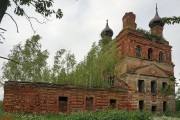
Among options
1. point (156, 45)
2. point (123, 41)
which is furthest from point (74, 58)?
point (156, 45)

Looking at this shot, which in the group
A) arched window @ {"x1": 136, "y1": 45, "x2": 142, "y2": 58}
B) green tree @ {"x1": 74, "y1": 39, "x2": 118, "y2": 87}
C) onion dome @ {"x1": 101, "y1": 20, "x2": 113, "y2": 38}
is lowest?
green tree @ {"x1": 74, "y1": 39, "x2": 118, "y2": 87}

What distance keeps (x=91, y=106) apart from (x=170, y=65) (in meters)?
15.4

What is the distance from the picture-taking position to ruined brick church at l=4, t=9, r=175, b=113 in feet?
91.6

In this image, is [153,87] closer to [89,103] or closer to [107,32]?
[89,103]

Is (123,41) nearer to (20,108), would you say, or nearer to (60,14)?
(20,108)

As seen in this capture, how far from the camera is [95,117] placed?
2039 centimetres

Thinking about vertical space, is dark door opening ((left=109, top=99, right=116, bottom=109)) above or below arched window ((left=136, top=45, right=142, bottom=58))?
below

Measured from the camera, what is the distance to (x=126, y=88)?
35.8 metres

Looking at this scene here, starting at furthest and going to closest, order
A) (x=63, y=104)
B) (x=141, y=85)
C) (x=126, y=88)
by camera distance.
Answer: (x=141, y=85) → (x=126, y=88) → (x=63, y=104)

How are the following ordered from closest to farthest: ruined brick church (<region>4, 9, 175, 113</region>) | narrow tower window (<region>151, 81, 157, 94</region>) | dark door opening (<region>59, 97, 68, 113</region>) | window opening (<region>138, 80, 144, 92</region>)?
ruined brick church (<region>4, 9, 175, 113</region>)
dark door opening (<region>59, 97, 68, 113</region>)
window opening (<region>138, 80, 144, 92</region>)
narrow tower window (<region>151, 81, 157, 94</region>)

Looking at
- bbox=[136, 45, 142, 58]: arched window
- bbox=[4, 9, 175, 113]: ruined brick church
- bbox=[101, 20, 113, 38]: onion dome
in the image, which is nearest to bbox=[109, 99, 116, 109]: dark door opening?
bbox=[4, 9, 175, 113]: ruined brick church

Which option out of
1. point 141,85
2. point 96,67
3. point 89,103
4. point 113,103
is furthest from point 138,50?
point 89,103

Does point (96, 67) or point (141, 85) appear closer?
point (141, 85)

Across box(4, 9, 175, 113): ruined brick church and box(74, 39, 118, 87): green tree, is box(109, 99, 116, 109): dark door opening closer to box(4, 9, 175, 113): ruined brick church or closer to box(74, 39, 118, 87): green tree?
box(4, 9, 175, 113): ruined brick church
